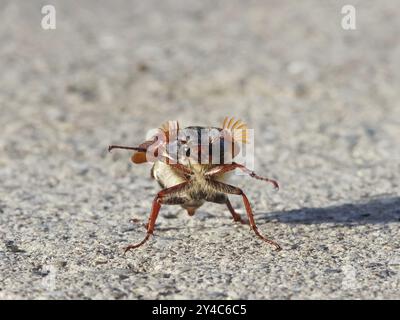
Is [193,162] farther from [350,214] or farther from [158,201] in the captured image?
[350,214]

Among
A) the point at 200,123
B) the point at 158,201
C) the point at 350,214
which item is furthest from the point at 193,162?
the point at 200,123

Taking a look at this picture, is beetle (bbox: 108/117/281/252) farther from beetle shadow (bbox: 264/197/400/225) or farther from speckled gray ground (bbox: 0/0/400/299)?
beetle shadow (bbox: 264/197/400/225)

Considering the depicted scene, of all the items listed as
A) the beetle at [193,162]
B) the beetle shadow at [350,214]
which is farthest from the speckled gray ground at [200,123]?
the beetle at [193,162]

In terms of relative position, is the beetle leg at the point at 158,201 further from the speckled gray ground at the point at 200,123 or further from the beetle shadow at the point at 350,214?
A: the beetle shadow at the point at 350,214

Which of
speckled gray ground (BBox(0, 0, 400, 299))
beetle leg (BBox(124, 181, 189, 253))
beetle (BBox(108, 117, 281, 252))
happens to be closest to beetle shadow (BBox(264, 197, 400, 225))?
speckled gray ground (BBox(0, 0, 400, 299))
